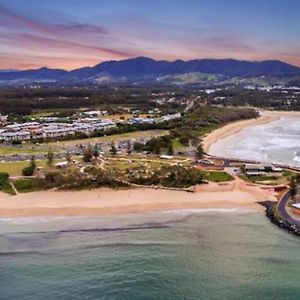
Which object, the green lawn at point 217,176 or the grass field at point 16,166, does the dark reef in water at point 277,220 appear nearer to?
the green lawn at point 217,176

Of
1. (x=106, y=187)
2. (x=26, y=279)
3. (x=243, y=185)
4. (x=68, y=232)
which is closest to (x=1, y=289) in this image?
(x=26, y=279)

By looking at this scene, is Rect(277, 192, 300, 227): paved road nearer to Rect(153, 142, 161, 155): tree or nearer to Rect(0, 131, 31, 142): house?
Rect(153, 142, 161, 155): tree

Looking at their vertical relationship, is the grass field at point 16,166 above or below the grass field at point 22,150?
below

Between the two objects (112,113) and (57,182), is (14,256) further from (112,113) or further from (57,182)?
(112,113)

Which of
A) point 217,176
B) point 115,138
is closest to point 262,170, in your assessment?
point 217,176

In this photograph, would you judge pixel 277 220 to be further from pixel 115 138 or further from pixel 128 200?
pixel 115 138

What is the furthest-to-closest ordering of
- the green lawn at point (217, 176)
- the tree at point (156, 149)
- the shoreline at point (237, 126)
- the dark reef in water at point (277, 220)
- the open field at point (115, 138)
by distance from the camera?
1. the shoreline at point (237, 126)
2. the open field at point (115, 138)
3. the tree at point (156, 149)
4. the green lawn at point (217, 176)
5. the dark reef in water at point (277, 220)

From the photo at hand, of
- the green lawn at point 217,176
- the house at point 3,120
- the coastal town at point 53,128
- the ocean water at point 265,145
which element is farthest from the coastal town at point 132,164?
the house at point 3,120
